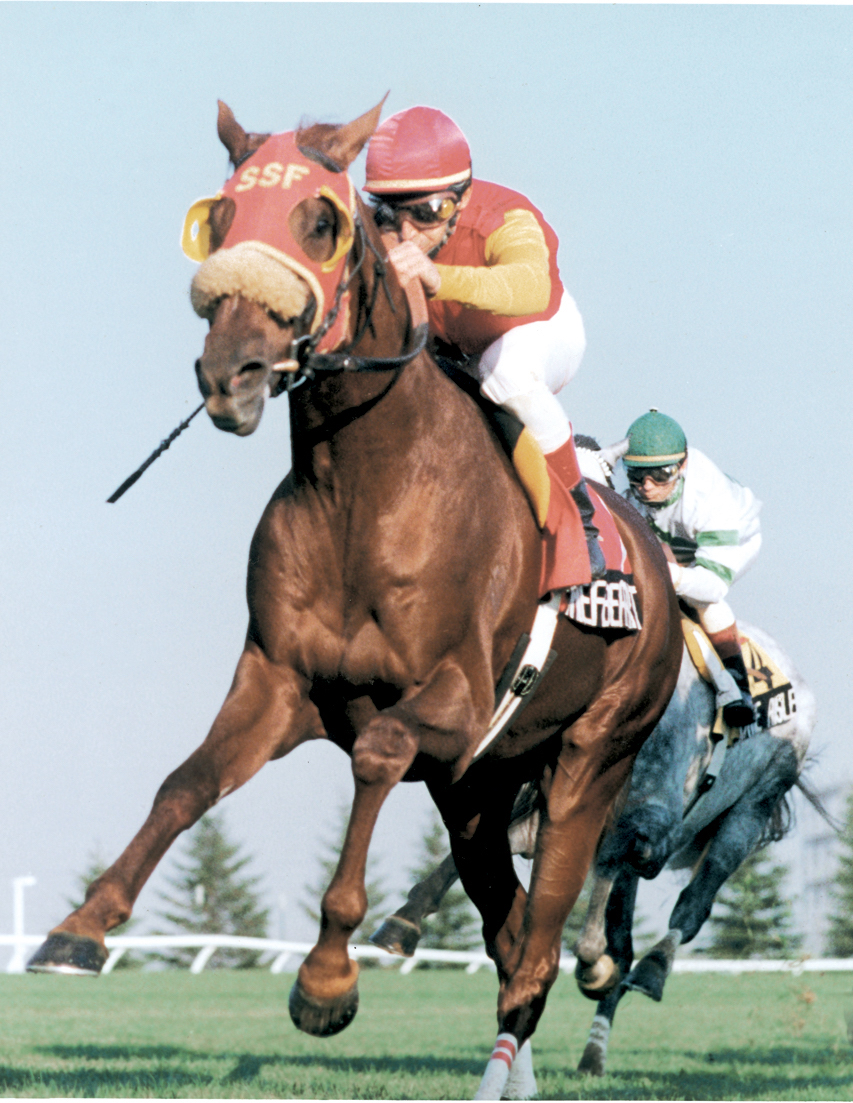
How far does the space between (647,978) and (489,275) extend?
3.58m

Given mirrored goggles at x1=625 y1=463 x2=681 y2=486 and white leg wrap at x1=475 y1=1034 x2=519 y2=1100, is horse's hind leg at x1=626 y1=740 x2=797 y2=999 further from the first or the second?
white leg wrap at x1=475 y1=1034 x2=519 y2=1100

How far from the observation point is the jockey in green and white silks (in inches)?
270

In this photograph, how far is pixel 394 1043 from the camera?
8898 millimetres

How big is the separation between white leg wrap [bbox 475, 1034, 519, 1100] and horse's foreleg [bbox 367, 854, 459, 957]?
0.71 m

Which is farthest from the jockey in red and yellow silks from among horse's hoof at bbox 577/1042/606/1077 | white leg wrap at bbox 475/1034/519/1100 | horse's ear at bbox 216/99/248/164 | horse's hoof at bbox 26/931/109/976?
horse's hoof at bbox 577/1042/606/1077

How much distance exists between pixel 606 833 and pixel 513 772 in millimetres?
901

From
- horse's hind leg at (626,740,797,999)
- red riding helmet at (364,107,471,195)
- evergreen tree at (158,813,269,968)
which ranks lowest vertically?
evergreen tree at (158,813,269,968)

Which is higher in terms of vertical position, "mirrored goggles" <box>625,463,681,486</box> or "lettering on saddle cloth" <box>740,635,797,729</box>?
"mirrored goggles" <box>625,463,681,486</box>

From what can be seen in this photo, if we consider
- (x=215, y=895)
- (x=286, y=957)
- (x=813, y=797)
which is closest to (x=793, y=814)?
(x=813, y=797)

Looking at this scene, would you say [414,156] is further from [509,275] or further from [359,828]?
[359,828]

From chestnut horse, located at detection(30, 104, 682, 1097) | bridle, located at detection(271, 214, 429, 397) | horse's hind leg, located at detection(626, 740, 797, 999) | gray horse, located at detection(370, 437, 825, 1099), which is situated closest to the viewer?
chestnut horse, located at detection(30, 104, 682, 1097)

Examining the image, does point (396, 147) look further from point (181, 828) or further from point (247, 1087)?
point (247, 1087)

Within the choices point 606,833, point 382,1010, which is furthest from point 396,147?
point 382,1010

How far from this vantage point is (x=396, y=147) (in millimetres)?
4441
